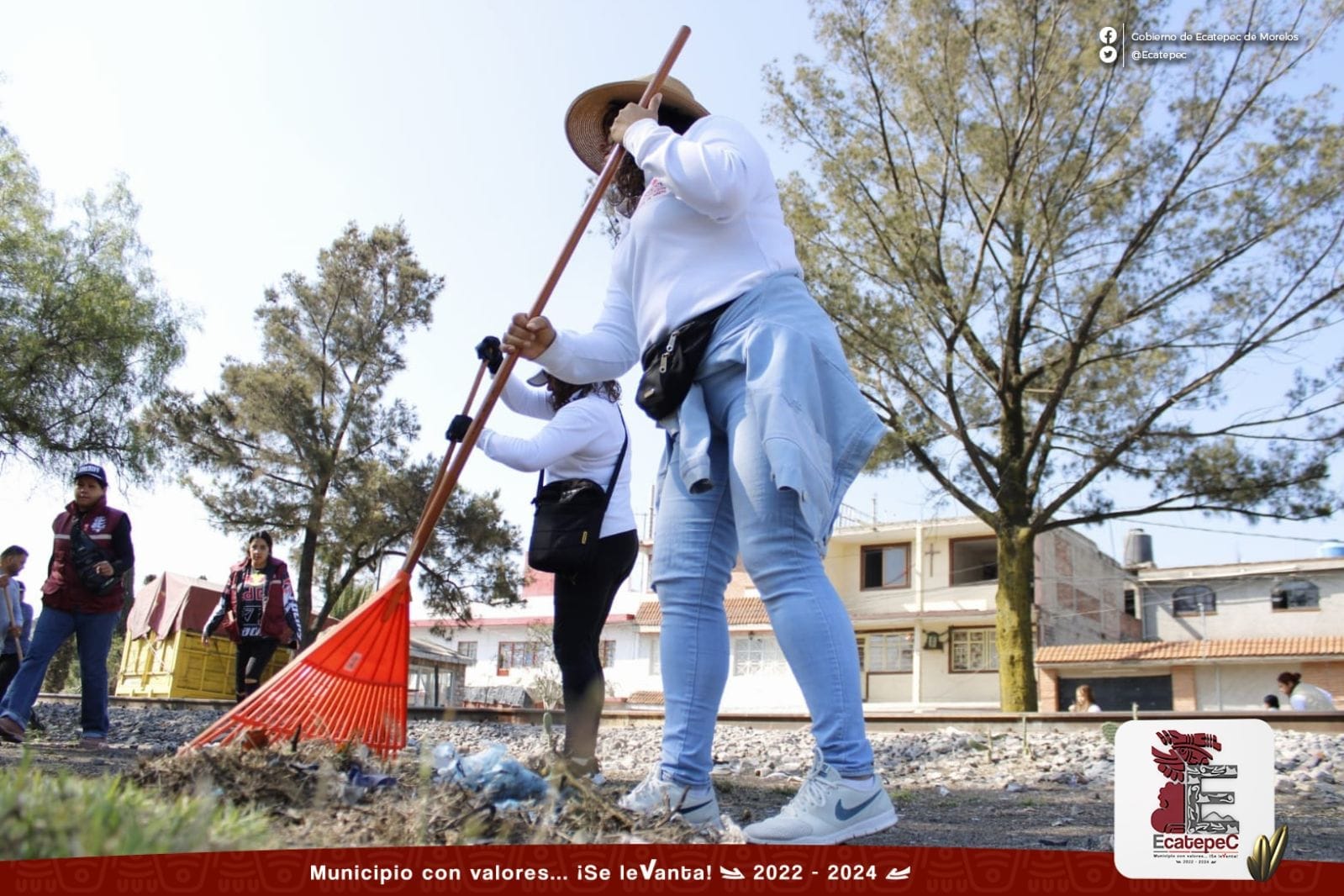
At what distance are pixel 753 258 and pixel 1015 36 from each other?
42.7ft

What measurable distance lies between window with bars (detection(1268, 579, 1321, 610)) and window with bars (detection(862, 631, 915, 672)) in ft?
34.5

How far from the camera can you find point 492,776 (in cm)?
202

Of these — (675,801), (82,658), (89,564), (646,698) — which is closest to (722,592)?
(675,801)

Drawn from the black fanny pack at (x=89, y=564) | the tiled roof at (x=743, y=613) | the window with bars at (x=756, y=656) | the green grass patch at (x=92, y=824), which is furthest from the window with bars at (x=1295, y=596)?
the green grass patch at (x=92, y=824)

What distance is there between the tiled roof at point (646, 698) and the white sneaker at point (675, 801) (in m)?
34.6

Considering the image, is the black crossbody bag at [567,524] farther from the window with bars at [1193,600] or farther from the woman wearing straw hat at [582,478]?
the window with bars at [1193,600]

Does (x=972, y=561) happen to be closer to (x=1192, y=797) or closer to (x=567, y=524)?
(x=567, y=524)

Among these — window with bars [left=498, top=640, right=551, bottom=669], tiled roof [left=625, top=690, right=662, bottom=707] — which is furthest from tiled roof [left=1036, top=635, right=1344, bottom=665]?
window with bars [left=498, top=640, right=551, bottom=669]

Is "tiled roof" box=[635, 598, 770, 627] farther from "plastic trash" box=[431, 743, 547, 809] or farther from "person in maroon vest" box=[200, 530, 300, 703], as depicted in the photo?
"plastic trash" box=[431, 743, 547, 809]

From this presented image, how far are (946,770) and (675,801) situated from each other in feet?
10.3

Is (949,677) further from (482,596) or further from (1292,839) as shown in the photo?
(1292,839)

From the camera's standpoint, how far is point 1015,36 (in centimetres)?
1380

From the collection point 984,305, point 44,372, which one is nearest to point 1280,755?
point 984,305

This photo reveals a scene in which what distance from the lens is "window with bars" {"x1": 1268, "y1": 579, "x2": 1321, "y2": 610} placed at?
30.9 meters
